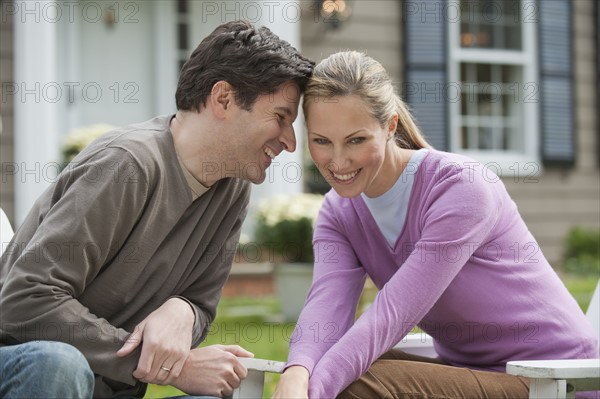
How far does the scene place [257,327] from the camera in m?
5.03

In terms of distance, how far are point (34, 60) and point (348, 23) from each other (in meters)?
2.64

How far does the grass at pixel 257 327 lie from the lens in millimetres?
3980

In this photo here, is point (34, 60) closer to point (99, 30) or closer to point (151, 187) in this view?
point (99, 30)

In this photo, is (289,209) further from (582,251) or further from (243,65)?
(582,251)

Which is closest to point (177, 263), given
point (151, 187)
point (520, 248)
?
point (151, 187)

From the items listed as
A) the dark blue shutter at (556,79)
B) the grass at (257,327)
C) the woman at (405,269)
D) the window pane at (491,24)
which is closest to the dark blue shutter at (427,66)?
the window pane at (491,24)

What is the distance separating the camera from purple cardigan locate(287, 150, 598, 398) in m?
2.09

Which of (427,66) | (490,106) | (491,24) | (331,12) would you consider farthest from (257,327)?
(491,24)

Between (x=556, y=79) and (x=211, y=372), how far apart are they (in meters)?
6.82

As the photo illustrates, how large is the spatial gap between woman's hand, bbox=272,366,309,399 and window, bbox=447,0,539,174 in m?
6.15

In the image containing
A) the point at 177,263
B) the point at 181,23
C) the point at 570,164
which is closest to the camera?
the point at 177,263

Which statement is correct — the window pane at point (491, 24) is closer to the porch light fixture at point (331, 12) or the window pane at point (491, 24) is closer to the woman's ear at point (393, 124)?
the porch light fixture at point (331, 12)

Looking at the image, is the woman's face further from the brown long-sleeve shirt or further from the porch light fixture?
the porch light fixture

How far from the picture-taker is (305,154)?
6.75m
